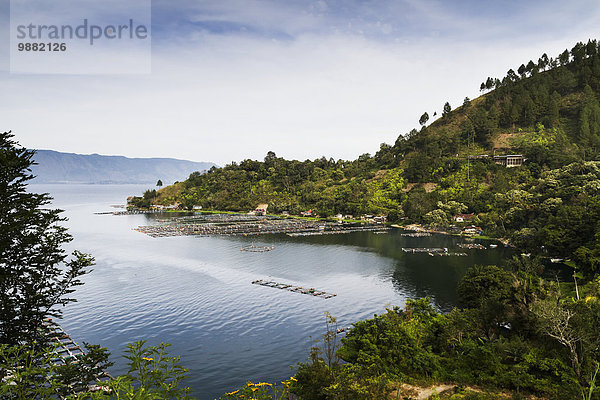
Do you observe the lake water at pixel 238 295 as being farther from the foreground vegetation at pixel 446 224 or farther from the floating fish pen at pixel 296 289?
the foreground vegetation at pixel 446 224

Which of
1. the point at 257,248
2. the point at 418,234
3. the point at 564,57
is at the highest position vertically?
the point at 564,57

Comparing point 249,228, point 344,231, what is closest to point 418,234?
point 344,231

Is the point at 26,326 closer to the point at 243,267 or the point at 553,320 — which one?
the point at 553,320

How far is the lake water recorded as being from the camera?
107ft

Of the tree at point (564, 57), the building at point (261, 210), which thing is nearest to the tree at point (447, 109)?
the tree at point (564, 57)

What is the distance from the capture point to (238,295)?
4894 cm

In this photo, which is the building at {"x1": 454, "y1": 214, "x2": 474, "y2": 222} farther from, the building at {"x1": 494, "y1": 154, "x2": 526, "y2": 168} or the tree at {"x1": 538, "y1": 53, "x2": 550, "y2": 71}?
the tree at {"x1": 538, "y1": 53, "x2": 550, "y2": 71}

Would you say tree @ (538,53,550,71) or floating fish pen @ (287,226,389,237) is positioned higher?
tree @ (538,53,550,71)

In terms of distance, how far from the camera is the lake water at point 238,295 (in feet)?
107

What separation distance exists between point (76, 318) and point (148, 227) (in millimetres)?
73798

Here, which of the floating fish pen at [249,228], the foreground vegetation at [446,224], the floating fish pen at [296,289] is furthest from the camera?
the floating fish pen at [249,228]

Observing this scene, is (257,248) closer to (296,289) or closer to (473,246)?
(296,289)

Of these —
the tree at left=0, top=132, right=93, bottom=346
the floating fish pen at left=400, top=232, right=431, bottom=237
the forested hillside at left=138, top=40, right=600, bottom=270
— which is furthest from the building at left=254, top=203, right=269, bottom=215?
the tree at left=0, top=132, right=93, bottom=346

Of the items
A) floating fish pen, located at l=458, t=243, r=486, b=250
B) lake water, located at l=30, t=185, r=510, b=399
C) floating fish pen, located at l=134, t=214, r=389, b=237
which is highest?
floating fish pen, located at l=134, t=214, r=389, b=237
